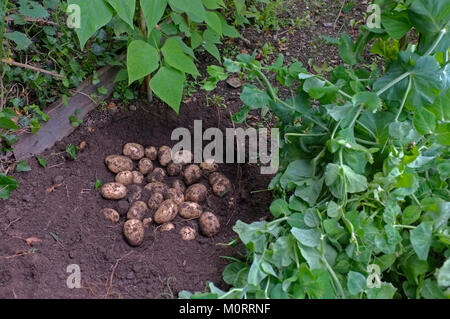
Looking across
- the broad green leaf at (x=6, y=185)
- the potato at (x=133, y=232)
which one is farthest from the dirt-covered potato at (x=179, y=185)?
the broad green leaf at (x=6, y=185)

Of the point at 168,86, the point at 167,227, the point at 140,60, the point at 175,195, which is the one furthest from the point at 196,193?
the point at 140,60

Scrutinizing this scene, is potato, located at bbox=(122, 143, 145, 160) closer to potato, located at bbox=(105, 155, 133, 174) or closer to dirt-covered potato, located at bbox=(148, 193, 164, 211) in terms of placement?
potato, located at bbox=(105, 155, 133, 174)

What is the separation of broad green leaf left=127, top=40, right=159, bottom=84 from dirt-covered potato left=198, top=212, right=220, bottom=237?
1.77ft

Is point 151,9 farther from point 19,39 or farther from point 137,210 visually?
point 137,210

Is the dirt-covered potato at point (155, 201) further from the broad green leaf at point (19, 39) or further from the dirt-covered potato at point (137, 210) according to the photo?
the broad green leaf at point (19, 39)

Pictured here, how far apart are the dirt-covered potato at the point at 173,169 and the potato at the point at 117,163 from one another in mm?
150

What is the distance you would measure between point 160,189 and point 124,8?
645 millimetres

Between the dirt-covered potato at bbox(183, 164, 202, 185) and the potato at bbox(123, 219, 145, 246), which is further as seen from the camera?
the dirt-covered potato at bbox(183, 164, 202, 185)

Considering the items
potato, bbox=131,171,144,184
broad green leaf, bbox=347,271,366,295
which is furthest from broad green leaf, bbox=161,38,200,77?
broad green leaf, bbox=347,271,366,295

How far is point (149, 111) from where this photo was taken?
1.99m

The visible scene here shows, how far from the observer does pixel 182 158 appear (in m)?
1.84

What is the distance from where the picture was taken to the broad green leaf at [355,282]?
1147 millimetres

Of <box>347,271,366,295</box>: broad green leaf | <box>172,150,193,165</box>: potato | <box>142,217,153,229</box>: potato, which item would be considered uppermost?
<box>347,271,366,295</box>: broad green leaf

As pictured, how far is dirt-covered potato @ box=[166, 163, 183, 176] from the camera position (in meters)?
1.80
